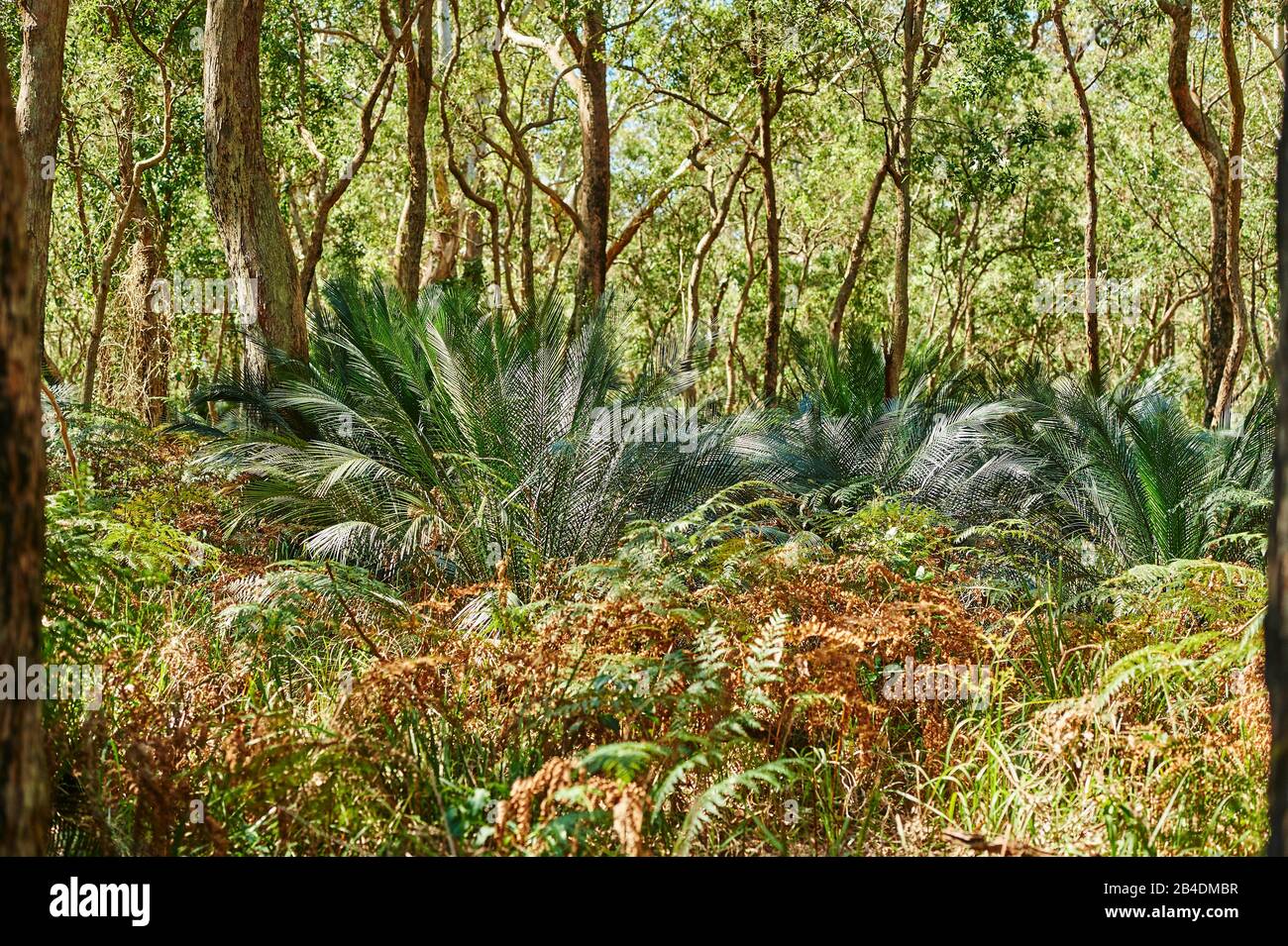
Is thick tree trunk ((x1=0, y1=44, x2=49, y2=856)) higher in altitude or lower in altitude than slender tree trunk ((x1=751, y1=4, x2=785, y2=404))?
lower

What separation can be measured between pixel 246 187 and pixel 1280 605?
26.4 feet

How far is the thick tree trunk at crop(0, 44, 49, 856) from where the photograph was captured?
2084 mm

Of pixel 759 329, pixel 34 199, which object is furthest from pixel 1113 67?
pixel 34 199

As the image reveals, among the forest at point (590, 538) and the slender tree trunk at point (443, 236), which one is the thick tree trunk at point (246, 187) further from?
the slender tree trunk at point (443, 236)

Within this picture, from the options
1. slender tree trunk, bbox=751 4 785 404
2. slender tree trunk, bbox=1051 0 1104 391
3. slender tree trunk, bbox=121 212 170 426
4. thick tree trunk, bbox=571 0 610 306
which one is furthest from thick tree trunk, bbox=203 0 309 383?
slender tree trunk, bbox=1051 0 1104 391

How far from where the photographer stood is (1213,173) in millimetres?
11664

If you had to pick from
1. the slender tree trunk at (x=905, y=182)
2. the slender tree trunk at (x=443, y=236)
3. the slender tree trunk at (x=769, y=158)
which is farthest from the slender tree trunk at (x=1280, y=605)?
the slender tree trunk at (x=443, y=236)

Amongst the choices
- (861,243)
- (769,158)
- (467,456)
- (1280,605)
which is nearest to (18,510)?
(1280,605)

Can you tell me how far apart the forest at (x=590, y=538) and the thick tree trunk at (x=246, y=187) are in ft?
0.09

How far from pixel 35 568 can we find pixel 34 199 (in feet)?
22.7

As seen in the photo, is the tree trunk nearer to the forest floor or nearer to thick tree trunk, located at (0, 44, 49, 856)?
the forest floor

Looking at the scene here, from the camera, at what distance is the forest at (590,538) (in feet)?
10.8

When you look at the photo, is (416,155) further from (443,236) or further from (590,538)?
(443,236)

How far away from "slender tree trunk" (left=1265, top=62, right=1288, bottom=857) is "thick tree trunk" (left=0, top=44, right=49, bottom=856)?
2.09 metres
